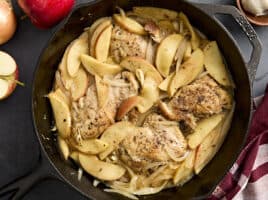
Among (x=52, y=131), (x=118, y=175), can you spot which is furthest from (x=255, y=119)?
(x=52, y=131)

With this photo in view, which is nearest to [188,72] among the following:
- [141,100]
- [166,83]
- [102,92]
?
[166,83]

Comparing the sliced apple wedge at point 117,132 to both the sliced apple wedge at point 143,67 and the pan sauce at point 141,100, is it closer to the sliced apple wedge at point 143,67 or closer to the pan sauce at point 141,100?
the pan sauce at point 141,100

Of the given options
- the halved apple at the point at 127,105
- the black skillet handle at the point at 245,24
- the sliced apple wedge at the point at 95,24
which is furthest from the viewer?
the sliced apple wedge at the point at 95,24

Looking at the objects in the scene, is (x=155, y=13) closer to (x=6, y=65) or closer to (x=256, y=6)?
(x=256, y=6)

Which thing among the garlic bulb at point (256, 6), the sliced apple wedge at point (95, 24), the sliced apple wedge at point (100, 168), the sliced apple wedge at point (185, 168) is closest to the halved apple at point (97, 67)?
the sliced apple wedge at point (95, 24)

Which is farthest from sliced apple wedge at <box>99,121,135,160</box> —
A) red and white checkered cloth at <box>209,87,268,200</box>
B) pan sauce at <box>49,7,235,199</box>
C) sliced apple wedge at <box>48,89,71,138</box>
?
red and white checkered cloth at <box>209,87,268,200</box>

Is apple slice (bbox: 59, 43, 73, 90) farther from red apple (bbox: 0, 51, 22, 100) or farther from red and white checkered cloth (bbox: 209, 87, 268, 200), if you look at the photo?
red and white checkered cloth (bbox: 209, 87, 268, 200)

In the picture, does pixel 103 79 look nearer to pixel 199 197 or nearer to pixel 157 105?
pixel 157 105
